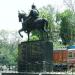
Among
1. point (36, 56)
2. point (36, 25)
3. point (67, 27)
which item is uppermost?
point (67, 27)

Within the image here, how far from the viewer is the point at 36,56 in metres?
32.7

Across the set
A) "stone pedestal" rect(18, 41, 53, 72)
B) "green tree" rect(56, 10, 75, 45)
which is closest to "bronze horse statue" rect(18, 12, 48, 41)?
"stone pedestal" rect(18, 41, 53, 72)

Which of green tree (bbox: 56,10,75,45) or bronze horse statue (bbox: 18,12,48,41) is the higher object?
green tree (bbox: 56,10,75,45)

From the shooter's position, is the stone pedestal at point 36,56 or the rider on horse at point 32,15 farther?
the rider on horse at point 32,15

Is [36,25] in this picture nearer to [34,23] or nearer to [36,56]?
[34,23]

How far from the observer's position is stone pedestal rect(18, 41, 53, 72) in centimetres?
3209

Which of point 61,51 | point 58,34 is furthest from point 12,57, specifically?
point 61,51

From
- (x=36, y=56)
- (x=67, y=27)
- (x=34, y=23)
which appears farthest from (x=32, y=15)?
(x=67, y=27)

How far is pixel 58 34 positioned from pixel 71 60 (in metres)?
25.5

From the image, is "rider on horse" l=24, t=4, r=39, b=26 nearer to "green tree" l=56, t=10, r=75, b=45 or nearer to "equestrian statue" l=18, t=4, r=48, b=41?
"equestrian statue" l=18, t=4, r=48, b=41

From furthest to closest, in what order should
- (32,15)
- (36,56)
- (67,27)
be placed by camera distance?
(67,27) < (32,15) < (36,56)

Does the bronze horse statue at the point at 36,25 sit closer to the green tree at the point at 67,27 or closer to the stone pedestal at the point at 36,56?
the stone pedestal at the point at 36,56

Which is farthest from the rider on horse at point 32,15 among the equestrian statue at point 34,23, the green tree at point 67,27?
the green tree at point 67,27

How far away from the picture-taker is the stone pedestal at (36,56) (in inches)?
1264
